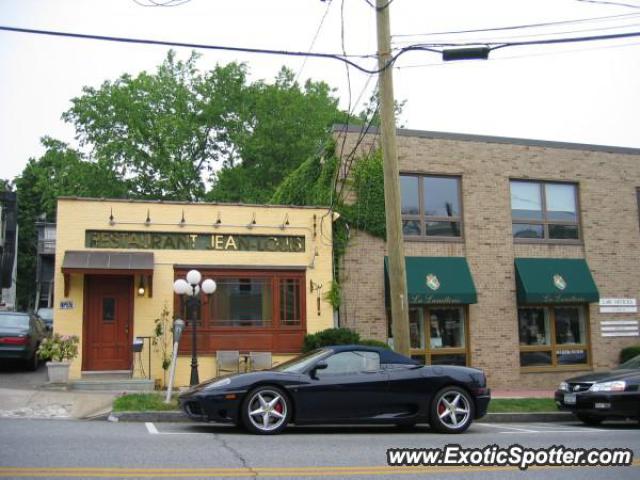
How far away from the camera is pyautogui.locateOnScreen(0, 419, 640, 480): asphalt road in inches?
259

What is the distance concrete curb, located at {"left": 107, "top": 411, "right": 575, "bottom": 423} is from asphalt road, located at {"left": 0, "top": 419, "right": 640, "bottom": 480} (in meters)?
0.59

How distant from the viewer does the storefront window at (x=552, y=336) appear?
18.9 m

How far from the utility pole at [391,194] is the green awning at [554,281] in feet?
23.3

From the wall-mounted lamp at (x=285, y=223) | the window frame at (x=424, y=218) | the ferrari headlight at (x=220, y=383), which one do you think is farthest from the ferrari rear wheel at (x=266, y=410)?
the window frame at (x=424, y=218)

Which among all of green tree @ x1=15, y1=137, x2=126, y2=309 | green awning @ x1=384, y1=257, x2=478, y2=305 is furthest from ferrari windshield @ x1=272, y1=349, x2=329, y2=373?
green tree @ x1=15, y1=137, x2=126, y2=309

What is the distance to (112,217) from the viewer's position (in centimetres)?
1597

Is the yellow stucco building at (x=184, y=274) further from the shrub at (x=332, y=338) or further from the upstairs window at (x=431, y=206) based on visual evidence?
the upstairs window at (x=431, y=206)

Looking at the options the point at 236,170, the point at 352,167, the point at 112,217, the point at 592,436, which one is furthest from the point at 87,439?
the point at 236,170

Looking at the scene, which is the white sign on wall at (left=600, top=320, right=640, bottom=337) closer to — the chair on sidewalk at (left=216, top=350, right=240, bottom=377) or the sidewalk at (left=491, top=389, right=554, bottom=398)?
the sidewalk at (left=491, top=389, right=554, bottom=398)

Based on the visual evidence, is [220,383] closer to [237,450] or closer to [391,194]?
[237,450]

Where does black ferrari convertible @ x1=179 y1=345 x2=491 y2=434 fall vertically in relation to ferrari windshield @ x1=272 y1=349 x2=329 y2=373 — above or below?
below

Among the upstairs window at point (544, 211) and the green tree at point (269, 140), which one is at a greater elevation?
the green tree at point (269, 140)

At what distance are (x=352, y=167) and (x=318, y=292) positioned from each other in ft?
11.5

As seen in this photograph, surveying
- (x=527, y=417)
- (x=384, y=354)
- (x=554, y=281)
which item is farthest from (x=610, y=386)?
(x=554, y=281)
